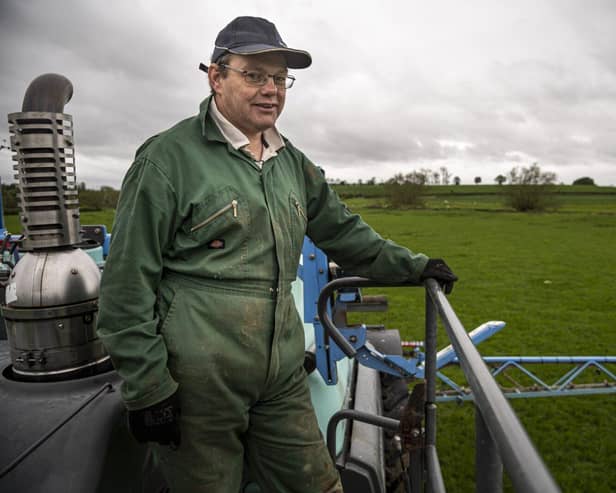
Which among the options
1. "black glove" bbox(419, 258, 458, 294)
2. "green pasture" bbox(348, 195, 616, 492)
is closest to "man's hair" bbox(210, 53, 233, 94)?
"black glove" bbox(419, 258, 458, 294)

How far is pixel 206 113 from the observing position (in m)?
1.80

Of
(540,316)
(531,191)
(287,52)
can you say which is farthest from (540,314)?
(531,191)

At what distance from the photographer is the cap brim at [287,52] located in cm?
175

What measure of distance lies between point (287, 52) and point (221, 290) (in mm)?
889

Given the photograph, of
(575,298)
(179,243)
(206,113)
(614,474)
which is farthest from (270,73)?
(575,298)

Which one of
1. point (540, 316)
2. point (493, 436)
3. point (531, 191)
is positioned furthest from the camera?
point (531, 191)

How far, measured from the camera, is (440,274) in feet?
6.55

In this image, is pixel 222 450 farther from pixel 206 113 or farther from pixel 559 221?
pixel 559 221

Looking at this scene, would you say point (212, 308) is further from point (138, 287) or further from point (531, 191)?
point (531, 191)

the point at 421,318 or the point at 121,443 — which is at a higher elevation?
the point at 121,443

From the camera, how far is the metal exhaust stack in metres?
1.86

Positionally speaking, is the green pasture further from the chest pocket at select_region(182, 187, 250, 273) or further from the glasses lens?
the glasses lens

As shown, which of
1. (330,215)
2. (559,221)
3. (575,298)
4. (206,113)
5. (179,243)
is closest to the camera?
(179,243)

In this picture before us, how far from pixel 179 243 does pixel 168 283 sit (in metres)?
0.14
